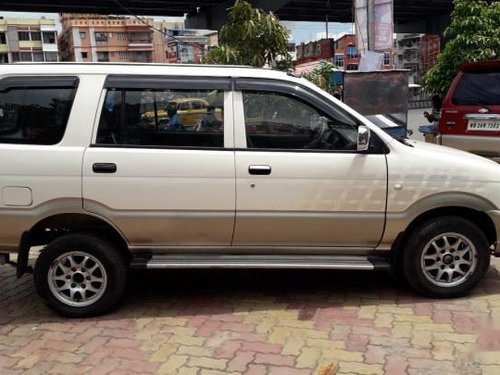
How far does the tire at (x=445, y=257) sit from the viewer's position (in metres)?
4.36

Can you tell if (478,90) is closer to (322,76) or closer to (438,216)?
(322,76)

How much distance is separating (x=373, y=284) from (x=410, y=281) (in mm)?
526

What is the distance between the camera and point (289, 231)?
14.1 ft

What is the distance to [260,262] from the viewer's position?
14.1 feet

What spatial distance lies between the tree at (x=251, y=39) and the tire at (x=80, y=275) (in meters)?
4.89

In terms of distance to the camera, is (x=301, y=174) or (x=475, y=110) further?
(x=475, y=110)

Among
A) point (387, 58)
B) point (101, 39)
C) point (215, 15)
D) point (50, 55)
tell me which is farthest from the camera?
point (50, 55)

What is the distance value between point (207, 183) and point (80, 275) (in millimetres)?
1161

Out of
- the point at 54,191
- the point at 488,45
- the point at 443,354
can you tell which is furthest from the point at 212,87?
the point at 488,45

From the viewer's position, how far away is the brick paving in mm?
3598

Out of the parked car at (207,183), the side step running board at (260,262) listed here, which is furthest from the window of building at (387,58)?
the side step running board at (260,262)

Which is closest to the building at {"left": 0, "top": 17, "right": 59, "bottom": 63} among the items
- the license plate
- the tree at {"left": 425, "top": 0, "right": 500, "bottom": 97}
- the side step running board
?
the tree at {"left": 425, "top": 0, "right": 500, "bottom": 97}

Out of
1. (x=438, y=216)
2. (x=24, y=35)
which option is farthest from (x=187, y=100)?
(x=24, y=35)

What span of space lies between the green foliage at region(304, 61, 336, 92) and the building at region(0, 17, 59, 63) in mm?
98322
